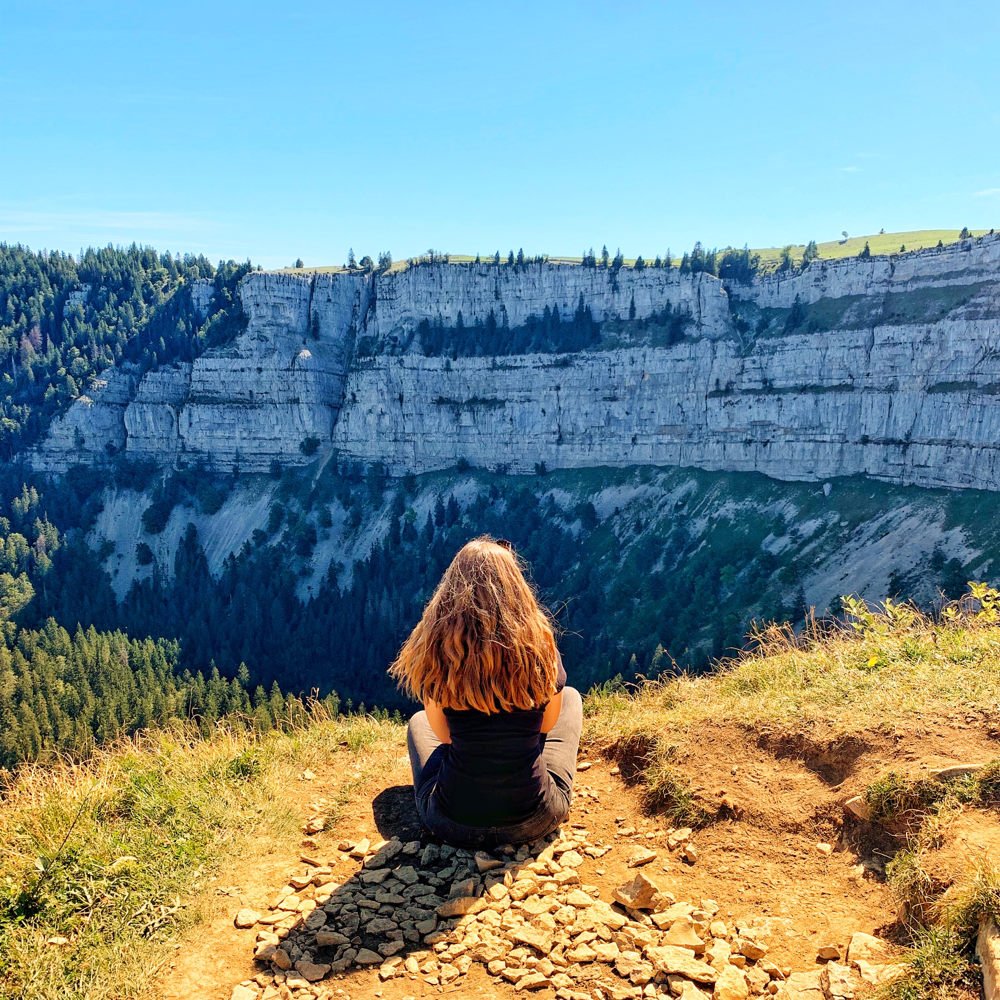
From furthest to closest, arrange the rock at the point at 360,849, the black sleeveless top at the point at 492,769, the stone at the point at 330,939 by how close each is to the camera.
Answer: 1. the rock at the point at 360,849
2. the black sleeveless top at the point at 492,769
3. the stone at the point at 330,939

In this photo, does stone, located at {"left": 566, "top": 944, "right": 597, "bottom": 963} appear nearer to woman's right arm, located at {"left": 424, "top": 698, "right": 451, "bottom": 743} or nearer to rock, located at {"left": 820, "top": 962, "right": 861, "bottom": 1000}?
rock, located at {"left": 820, "top": 962, "right": 861, "bottom": 1000}

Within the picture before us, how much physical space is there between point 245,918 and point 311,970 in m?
1.03

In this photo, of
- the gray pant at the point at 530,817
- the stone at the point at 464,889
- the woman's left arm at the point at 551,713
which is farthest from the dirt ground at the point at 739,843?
the woman's left arm at the point at 551,713

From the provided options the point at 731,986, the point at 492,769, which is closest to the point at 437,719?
the point at 492,769

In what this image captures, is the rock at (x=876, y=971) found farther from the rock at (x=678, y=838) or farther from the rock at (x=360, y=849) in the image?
the rock at (x=360, y=849)

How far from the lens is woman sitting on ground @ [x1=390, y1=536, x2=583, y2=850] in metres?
5.99

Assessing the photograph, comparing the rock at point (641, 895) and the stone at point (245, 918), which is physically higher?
→ the rock at point (641, 895)

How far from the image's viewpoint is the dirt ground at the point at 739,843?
512cm

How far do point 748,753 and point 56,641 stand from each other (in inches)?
3023

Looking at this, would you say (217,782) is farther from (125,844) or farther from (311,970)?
(311,970)

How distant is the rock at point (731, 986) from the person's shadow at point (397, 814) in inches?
135

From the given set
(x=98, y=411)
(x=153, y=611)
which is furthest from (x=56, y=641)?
(x=98, y=411)

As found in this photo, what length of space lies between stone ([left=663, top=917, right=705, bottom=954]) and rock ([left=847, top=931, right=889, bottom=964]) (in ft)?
3.50

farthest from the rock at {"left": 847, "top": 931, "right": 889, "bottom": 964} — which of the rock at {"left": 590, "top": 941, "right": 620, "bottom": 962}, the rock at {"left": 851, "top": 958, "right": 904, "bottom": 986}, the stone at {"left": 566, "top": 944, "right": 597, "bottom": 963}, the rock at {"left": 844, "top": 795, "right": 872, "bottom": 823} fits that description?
the stone at {"left": 566, "top": 944, "right": 597, "bottom": 963}
